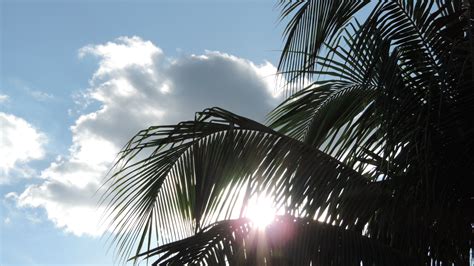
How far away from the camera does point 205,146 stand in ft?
14.7

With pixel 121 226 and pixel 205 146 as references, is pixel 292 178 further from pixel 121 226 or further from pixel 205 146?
pixel 121 226

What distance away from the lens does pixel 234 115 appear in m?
4.44

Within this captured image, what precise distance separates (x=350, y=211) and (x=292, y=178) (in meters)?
0.41

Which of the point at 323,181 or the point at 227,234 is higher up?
the point at 323,181

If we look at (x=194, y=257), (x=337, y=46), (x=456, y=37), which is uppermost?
(x=337, y=46)

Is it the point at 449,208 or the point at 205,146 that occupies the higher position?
the point at 205,146

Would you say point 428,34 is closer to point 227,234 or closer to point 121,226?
point 227,234

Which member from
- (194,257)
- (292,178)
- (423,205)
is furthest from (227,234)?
(423,205)

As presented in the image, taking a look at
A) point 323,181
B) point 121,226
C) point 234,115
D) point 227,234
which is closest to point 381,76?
point 323,181

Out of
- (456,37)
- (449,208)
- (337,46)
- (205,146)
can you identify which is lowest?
(449,208)

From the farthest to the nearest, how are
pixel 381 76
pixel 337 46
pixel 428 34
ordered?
pixel 337 46
pixel 428 34
pixel 381 76

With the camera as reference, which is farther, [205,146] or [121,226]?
[121,226]

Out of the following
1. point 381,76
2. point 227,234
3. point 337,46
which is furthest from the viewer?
point 337,46

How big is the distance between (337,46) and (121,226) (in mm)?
2008
